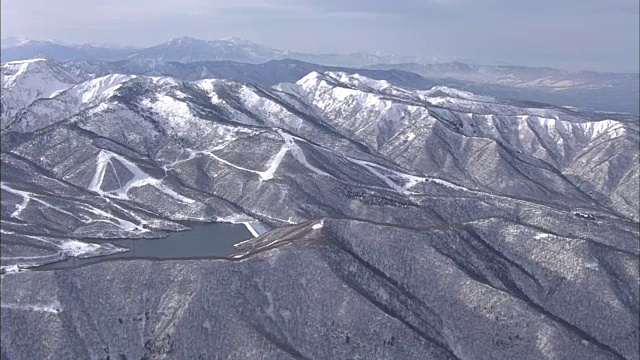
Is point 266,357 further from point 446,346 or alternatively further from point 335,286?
point 446,346

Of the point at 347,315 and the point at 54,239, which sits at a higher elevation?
the point at 347,315

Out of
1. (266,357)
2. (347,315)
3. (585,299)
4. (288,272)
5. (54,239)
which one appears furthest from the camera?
(54,239)

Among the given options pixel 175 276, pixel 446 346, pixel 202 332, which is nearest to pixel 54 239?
pixel 175 276

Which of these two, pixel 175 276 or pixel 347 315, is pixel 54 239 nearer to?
pixel 175 276

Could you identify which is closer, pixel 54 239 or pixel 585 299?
pixel 585 299

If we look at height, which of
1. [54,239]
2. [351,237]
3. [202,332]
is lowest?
[54,239]

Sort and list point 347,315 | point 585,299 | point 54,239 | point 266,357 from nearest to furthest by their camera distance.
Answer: point 266,357, point 347,315, point 585,299, point 54,239
